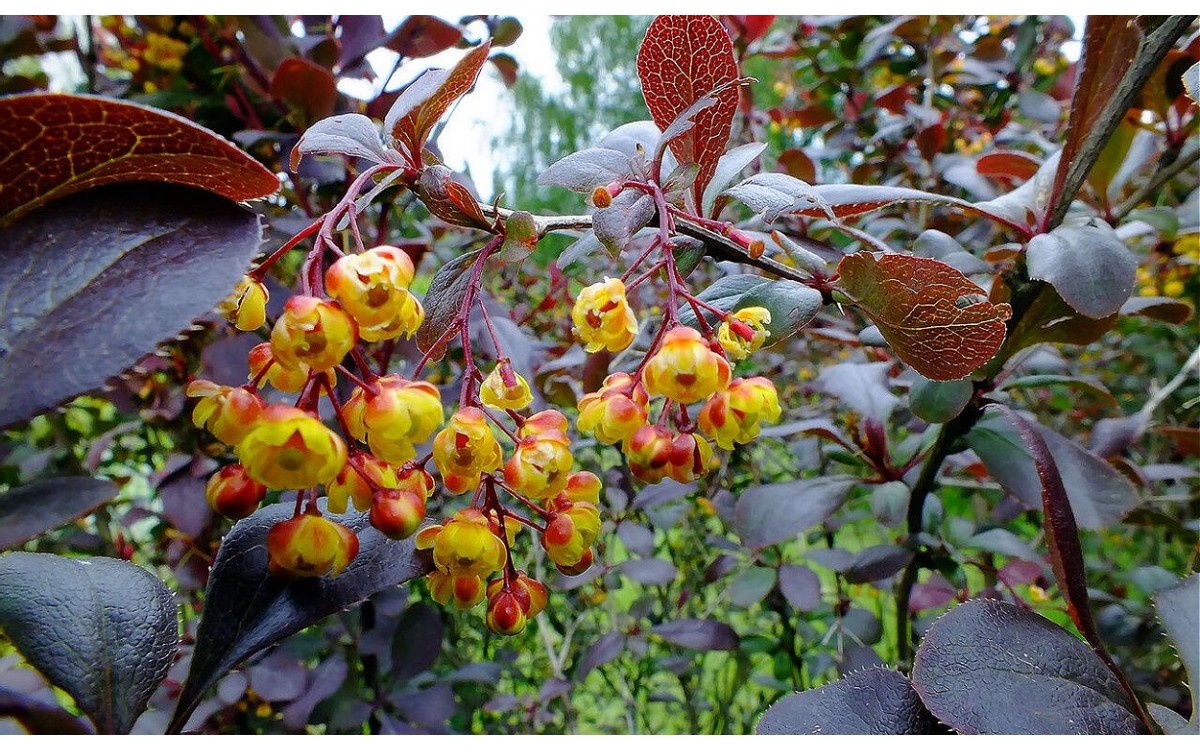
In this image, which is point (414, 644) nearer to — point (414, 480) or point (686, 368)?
point (414, 480)

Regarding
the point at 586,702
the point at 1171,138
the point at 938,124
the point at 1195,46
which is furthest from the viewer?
the point at 586,702

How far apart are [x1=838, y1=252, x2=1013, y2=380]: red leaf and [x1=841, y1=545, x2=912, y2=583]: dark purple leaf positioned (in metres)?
0.38

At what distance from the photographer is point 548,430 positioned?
42 cm

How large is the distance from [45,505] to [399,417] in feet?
1.43

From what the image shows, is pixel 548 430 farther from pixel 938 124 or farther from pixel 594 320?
pixel 938 124

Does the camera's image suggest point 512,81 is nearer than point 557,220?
No

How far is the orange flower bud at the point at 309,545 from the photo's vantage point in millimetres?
366

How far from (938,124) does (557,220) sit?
874 millimetres

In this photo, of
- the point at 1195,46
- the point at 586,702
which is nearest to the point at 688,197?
the point at 1195,46

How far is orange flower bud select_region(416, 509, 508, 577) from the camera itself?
0.40m

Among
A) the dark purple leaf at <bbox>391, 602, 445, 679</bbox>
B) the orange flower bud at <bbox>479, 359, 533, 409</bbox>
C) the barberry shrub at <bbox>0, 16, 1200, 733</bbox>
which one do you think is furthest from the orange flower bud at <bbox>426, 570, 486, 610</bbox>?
the dark purple leaf at <bbox>391, 602, 445, 679</bbox>

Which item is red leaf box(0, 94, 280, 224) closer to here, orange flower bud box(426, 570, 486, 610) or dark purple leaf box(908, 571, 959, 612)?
orange flower bud box(426, 570, 486, 610)

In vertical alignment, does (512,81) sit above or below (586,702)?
above

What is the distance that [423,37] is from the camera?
104 centimetres
